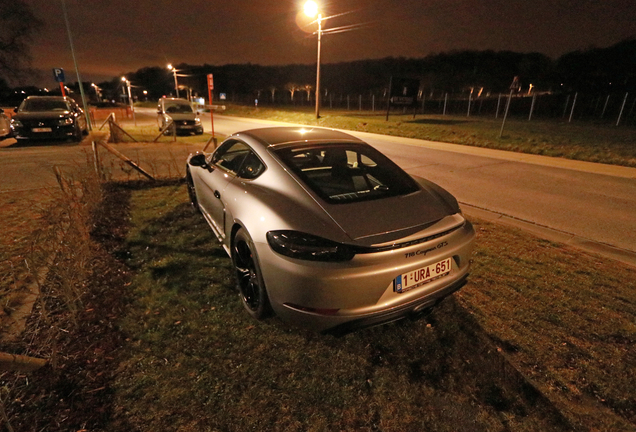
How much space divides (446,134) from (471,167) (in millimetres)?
7330

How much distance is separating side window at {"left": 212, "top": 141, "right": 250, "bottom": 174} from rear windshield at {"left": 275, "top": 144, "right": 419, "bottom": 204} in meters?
0.72

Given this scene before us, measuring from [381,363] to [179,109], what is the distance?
1718 centimetres

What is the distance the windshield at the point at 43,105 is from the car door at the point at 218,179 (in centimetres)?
1248

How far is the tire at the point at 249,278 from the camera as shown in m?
2.66

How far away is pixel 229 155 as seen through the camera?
4.05 m

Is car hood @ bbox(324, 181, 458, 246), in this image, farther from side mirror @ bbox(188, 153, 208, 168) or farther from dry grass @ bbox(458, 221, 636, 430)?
side mirror @ bbox(188, 153, 208, 168)

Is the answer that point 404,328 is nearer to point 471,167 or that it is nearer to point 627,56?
point 471,167

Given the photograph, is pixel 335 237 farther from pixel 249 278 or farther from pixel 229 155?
pixel 229 155

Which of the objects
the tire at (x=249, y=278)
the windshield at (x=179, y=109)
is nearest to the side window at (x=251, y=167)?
the tire at (x=249, y=278)

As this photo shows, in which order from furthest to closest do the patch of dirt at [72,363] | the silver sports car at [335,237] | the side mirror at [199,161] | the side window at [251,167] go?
the side mirror at [199,161]
the side window at [251,167]
the silver sports car at [335,237]
the patch of dirt at [72,363]

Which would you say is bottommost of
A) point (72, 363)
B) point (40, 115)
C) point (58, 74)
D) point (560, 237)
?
point (72, 363)

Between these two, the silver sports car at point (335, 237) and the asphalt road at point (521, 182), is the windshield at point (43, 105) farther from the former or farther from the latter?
the silver sports car at point (335, 237)

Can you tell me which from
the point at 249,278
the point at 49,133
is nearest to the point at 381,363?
the point at 249,278

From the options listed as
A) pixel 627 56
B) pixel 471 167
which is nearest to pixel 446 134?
pixel 471 167
